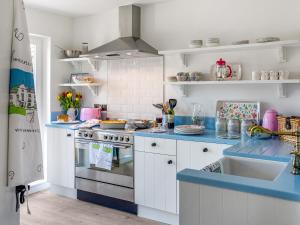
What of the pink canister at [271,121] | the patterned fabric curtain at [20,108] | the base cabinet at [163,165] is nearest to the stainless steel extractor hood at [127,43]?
the base cabinet at [163,165]

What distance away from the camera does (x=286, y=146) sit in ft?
8.06

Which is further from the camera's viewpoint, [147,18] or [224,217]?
[147,18]

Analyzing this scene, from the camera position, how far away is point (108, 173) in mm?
3537

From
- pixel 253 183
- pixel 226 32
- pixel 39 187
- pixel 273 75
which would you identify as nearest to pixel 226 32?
pixel 226 32

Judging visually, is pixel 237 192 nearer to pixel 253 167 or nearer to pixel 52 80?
pixel 253 167

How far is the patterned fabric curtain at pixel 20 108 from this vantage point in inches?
48.8

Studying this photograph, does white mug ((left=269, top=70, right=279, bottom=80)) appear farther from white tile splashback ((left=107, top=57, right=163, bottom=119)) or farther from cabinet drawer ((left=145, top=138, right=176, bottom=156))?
white tile splashback ((left=107, top=57, right=163, bottom=119))

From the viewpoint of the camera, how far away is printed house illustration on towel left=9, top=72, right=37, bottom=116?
123cm

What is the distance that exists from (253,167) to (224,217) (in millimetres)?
880

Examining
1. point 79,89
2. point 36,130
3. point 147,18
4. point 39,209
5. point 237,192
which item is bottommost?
point 39,209

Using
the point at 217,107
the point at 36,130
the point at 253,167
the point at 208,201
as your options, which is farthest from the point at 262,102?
the point at 36,130

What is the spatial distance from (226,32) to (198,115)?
970mm

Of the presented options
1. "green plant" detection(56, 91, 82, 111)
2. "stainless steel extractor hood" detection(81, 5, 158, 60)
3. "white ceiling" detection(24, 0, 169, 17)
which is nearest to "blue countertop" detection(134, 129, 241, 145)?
"stainless steel extractor hood" detection(81, 5, 158, 60)

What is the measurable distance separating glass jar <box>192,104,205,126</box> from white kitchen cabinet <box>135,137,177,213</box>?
0.53 metres
